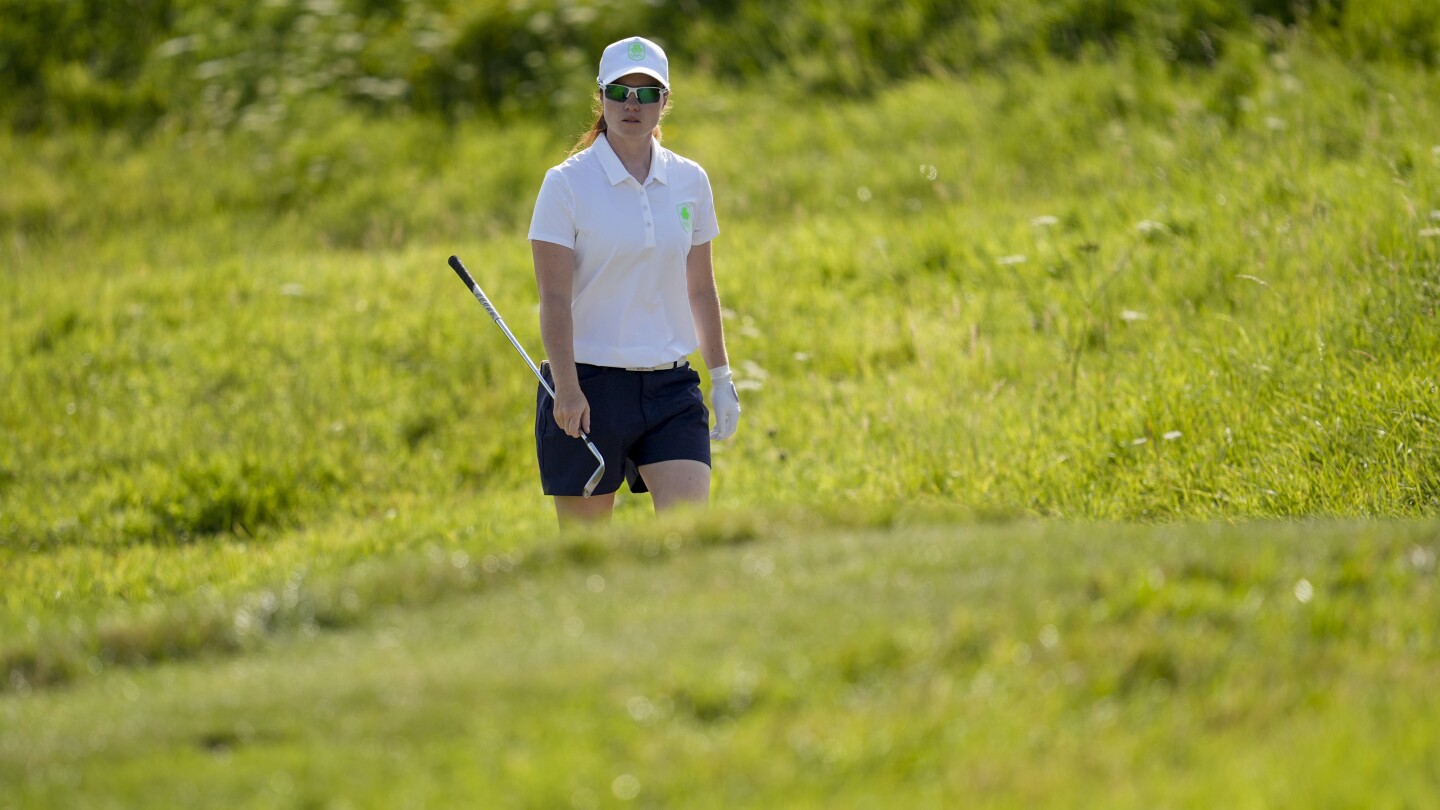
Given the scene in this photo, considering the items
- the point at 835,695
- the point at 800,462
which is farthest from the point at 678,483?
the point at 800,462

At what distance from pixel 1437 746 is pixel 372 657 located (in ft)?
8.65

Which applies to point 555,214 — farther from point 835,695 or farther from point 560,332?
point 835,695

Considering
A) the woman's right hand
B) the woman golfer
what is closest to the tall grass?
the woman golfer

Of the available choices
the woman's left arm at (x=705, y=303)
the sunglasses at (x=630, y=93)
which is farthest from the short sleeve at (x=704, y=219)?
the sunglasses at (x=630, y=93)

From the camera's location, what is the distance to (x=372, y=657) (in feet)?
13.0

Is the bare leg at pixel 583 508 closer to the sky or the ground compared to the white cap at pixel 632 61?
closer to the ground

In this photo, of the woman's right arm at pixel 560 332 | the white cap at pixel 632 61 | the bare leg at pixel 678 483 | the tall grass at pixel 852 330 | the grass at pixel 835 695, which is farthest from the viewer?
the tall grass at pixel 852 330

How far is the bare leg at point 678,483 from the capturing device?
534cm

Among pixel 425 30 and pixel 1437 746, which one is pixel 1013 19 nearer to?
pixel 425 30

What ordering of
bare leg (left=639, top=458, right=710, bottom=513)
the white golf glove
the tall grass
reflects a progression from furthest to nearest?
1. the tall grass
2. the white golf glove
3. bare leg (left=639, top=458, right=710, bottom=513)

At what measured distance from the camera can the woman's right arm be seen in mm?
5086

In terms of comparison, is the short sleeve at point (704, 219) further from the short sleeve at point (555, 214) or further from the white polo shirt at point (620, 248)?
the short sleeve at point (555, 214)

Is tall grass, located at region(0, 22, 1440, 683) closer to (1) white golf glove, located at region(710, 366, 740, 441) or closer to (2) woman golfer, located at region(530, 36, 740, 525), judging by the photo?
(1) white golf glove, located at region(710, 366, 740, 441)

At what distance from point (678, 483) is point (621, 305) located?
0.68 metres
